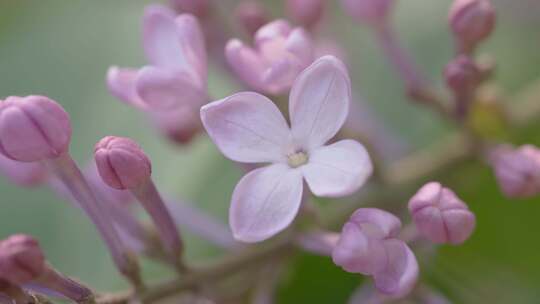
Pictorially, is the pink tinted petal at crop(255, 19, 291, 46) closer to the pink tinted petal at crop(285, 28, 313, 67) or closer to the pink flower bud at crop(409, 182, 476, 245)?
the pink tinted petal at crop(285, 28, 313, 67)

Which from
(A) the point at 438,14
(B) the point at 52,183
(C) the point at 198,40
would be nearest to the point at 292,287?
(B) the point at 52,183

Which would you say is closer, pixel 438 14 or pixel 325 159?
pixel 325 159

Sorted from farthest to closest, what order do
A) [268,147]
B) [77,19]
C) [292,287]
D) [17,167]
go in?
[77,19] < [292,287] < [17,167] < [268,147]

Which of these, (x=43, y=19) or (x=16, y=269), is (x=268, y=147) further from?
(x=43, y=19)

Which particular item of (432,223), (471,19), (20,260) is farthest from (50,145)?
(471,19)

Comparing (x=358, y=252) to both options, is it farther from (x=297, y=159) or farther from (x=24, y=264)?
(x=24, y=264)

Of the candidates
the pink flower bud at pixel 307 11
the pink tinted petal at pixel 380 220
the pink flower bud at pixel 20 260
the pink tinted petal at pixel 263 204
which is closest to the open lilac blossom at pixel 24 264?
the pink flower bud at pixel 20 260

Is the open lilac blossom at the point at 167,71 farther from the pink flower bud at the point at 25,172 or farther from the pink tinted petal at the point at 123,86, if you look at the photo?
the pink flower bud at the point at 25,172
